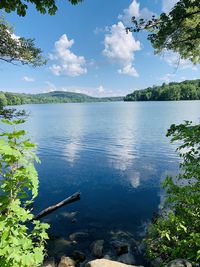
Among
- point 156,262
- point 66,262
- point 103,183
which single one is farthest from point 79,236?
point 103,183

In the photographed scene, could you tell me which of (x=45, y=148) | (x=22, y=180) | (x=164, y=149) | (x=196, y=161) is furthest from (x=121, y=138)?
(x=22, y=180)

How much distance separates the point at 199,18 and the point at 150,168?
18930mm

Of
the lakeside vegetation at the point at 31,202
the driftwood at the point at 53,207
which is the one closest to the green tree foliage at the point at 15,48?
the lakeside vegetation at the point at 31,202

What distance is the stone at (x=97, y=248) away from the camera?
47.9 feet

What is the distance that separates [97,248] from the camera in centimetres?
1502

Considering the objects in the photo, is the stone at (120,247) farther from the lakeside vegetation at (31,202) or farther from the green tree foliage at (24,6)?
the green tree foliage at (24,6)

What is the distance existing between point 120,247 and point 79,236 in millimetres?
3199

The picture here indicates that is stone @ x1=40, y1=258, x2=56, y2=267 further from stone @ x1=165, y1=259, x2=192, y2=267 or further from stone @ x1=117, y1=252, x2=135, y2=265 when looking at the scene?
stone @ x1=165, y1=259, x2=192, y2=267

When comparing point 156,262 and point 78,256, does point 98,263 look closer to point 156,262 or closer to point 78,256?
point 156,262

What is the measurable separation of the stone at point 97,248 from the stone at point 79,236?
3.87ft

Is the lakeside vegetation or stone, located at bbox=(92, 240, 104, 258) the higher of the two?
the lakeside vegetation

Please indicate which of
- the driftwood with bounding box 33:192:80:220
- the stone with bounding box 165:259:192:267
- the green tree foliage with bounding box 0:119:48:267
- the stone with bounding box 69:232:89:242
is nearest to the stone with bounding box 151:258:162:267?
the stone with bounding box 165:259:192:267

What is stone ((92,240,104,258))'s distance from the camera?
14.6 meters

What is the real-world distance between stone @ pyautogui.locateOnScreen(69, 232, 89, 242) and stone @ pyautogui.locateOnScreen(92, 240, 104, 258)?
118 centimetres
